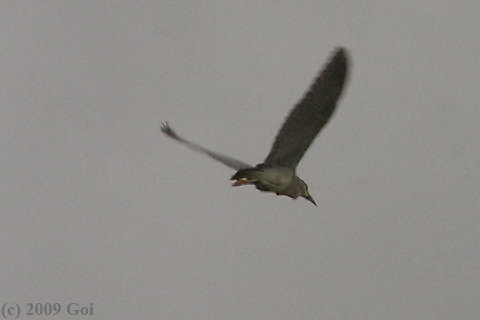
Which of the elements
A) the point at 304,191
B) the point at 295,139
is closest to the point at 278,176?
the point at 295,139

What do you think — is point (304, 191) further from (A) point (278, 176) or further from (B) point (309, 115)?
(B) point (309, 115)

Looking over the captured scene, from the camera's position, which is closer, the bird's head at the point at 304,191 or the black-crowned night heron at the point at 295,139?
the black-crowned night heron at the point at 295,139

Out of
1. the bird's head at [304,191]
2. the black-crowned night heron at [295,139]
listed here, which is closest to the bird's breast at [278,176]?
the black-crowned night heron at [295,139]

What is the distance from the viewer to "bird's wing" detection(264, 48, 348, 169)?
43.5 ft

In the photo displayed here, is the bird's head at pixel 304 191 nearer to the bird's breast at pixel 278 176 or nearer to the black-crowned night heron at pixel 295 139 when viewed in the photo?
the black-crowned night heron at pixel 295 139

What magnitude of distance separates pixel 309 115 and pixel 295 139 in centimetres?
56

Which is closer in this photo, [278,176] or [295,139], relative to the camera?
[295,139]

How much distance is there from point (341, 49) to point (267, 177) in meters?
2.34

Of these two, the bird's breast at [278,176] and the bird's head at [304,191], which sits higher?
the bird's head at [304,191]

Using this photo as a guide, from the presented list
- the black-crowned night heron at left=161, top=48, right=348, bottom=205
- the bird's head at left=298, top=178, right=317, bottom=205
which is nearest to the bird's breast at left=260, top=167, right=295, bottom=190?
the black-crowned night heron at left=161, top=48, right=348, bottom=205

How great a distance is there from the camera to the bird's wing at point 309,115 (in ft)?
43.5

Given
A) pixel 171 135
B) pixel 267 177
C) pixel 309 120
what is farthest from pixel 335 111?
pixel 171 135

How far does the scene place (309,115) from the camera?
45.5 ft

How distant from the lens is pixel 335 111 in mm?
13828
